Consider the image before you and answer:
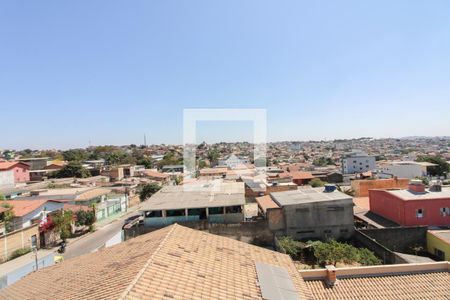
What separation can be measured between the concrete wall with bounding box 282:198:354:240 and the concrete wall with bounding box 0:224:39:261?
1600 centimetres

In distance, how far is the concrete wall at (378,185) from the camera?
95.8 feet

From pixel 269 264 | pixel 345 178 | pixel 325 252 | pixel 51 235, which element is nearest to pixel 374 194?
pixel 325 252

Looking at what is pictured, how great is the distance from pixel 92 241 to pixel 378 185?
25.5 meters

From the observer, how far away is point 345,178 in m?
52.7

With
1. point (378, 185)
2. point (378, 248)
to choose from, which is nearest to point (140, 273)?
→ point (378, 248)

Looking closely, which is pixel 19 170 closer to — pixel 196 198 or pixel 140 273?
pixel 196 198

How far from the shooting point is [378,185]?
97.1 feet

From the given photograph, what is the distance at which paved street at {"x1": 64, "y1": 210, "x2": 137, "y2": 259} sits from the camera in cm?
1985

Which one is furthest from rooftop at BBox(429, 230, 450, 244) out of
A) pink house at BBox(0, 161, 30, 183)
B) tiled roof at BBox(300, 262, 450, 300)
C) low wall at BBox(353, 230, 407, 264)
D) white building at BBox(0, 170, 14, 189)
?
pink house at BBox(0, 161, 30, 183)

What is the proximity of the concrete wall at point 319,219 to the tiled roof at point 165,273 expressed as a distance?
9.31 m

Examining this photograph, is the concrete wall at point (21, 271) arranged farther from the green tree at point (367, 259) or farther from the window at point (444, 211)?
the window at point (444, 211)

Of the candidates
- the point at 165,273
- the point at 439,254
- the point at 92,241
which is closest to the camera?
the point at 165,273

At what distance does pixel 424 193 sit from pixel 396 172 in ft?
119

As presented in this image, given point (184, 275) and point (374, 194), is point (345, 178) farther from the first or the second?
point (184, 275)
